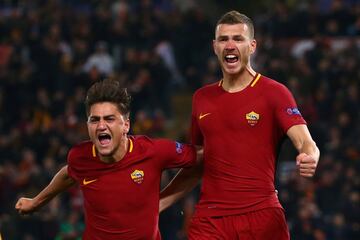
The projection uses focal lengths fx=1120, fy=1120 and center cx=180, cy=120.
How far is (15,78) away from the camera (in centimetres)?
2145

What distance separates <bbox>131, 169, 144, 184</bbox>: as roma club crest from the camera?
27.0ft

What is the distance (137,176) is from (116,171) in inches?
6.3

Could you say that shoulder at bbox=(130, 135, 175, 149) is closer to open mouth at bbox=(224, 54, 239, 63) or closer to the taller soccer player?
the taller soccer player

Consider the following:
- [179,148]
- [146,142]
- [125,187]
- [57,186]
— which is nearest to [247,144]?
[179,148]

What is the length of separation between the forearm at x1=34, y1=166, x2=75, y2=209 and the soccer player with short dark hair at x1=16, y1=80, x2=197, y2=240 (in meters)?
0.18

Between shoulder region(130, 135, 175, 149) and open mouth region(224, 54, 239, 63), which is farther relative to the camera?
shoulder region(130, 135, 175, 149)

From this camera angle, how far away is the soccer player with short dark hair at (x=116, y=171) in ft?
26.6

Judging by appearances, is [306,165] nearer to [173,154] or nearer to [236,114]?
[236,114]

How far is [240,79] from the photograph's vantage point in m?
8.27

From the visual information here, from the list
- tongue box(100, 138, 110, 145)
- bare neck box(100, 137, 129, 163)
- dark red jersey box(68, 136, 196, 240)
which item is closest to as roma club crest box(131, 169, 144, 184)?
dark red jersey box(68, 136, 196, 240)

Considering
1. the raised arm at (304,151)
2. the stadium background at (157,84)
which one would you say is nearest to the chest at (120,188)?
the raised arm at (304,151)

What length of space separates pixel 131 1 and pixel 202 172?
1811cm

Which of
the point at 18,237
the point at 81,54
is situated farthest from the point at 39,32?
the point at 18,237

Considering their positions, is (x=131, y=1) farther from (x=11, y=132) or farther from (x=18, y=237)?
(x=18, y=237)
